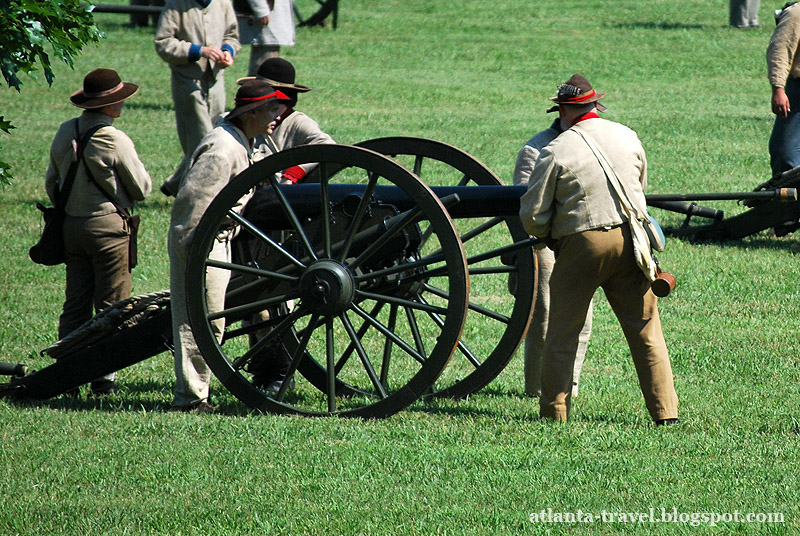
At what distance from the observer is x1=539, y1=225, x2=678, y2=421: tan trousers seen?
5.75 metres

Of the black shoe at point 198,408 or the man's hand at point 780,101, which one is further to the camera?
the man's hand at point 780,101

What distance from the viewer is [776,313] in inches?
341

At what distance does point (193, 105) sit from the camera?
1127 cm

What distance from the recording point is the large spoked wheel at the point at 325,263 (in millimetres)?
5648

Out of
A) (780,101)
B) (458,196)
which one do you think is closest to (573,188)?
(458,196)

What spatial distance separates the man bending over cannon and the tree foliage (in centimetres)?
83

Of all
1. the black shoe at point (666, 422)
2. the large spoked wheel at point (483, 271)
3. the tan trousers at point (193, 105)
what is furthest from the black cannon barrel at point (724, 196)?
the tan trousers at point (193, 105)

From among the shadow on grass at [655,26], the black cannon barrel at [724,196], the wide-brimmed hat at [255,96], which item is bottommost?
the shadow on grass at [655,26]

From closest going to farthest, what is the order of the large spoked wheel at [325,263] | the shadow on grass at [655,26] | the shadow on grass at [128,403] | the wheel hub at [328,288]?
the large spoked wheel at [325,263] < the wheel hub at [328,288] < the shadow on grass at [128,403] < the shadow on grass at [655,26]

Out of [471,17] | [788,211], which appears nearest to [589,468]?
[788,211]

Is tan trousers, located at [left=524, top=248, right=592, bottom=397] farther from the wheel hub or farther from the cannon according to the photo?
the wheel hub

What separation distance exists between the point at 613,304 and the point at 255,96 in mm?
2161

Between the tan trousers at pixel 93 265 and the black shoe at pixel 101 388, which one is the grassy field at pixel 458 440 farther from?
the tan trousers at pixel 93 265

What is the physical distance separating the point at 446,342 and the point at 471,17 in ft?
79.3
